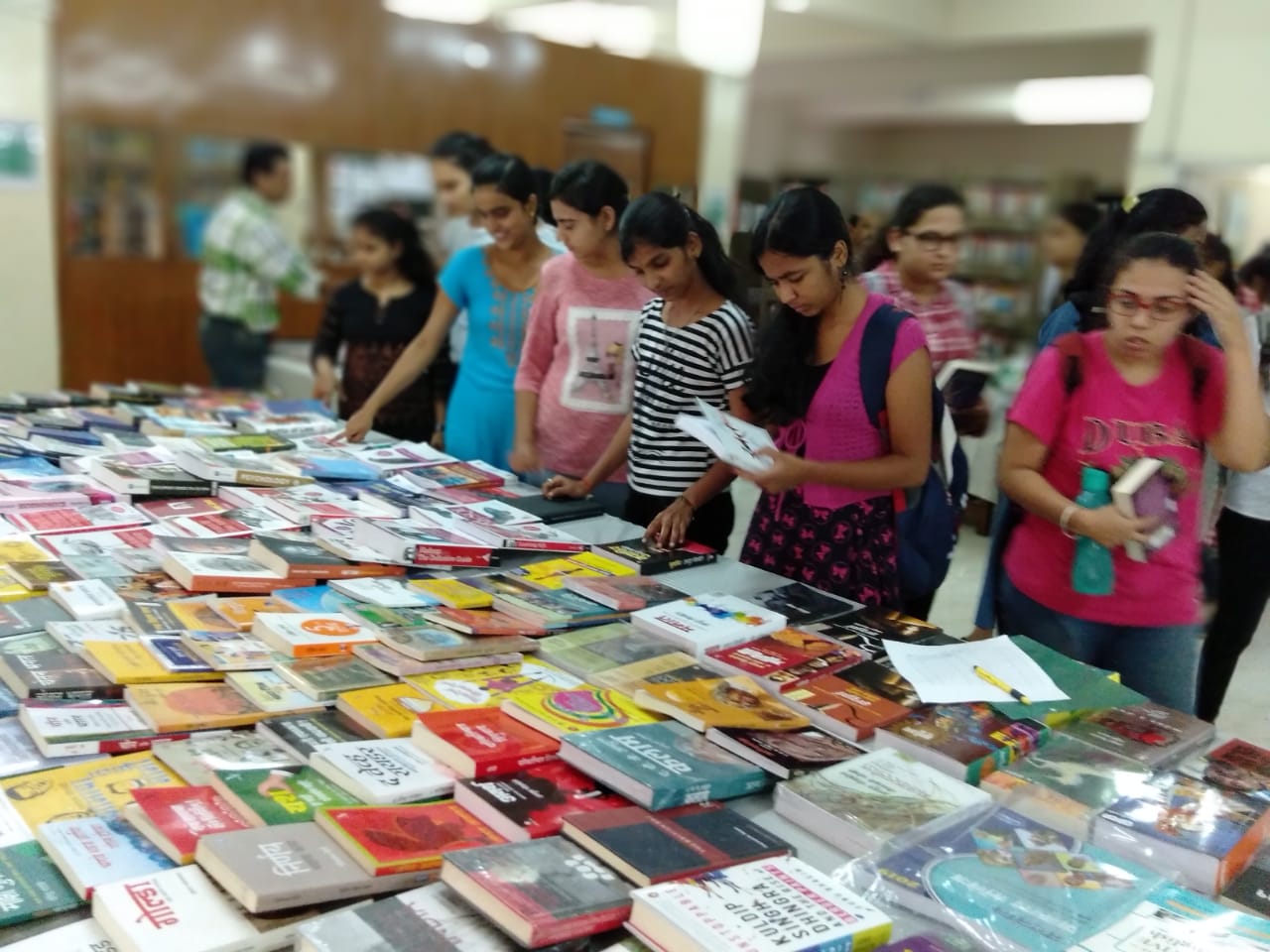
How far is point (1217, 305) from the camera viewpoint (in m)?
1.73

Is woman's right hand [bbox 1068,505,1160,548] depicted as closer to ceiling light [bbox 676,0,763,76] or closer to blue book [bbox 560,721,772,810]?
blue book [bbox 560,721,772,810]

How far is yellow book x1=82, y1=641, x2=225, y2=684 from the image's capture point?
4.71ft

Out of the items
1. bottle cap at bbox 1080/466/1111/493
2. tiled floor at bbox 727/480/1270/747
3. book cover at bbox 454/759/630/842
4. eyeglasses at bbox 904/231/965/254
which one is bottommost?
tiled floor at bbox 727/480/1270/747

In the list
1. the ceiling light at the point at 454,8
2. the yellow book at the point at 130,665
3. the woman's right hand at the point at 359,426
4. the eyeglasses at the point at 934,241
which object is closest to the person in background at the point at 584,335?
the woman's right hand at the point at 359,426

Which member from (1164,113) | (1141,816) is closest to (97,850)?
(1141,816)

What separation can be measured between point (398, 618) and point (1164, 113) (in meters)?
6.62

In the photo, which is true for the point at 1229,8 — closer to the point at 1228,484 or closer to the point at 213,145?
the point at 1228,484

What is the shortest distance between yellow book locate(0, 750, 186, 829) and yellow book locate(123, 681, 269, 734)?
0.17ft

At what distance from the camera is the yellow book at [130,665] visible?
143cm

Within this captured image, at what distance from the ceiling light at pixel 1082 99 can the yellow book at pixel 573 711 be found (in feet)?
28.5

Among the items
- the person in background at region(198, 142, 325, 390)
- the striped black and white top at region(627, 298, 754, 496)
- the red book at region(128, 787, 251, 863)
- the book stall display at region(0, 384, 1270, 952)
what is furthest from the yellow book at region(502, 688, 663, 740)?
the person in background at region(198, 142, 325, 390)

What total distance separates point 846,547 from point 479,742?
3.27ft

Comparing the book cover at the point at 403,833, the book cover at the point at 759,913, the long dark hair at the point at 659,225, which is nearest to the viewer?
the book cover at the point at 759,913

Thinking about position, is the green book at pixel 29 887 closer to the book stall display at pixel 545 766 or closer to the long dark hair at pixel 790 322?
the book stall display at pixel 545 766
